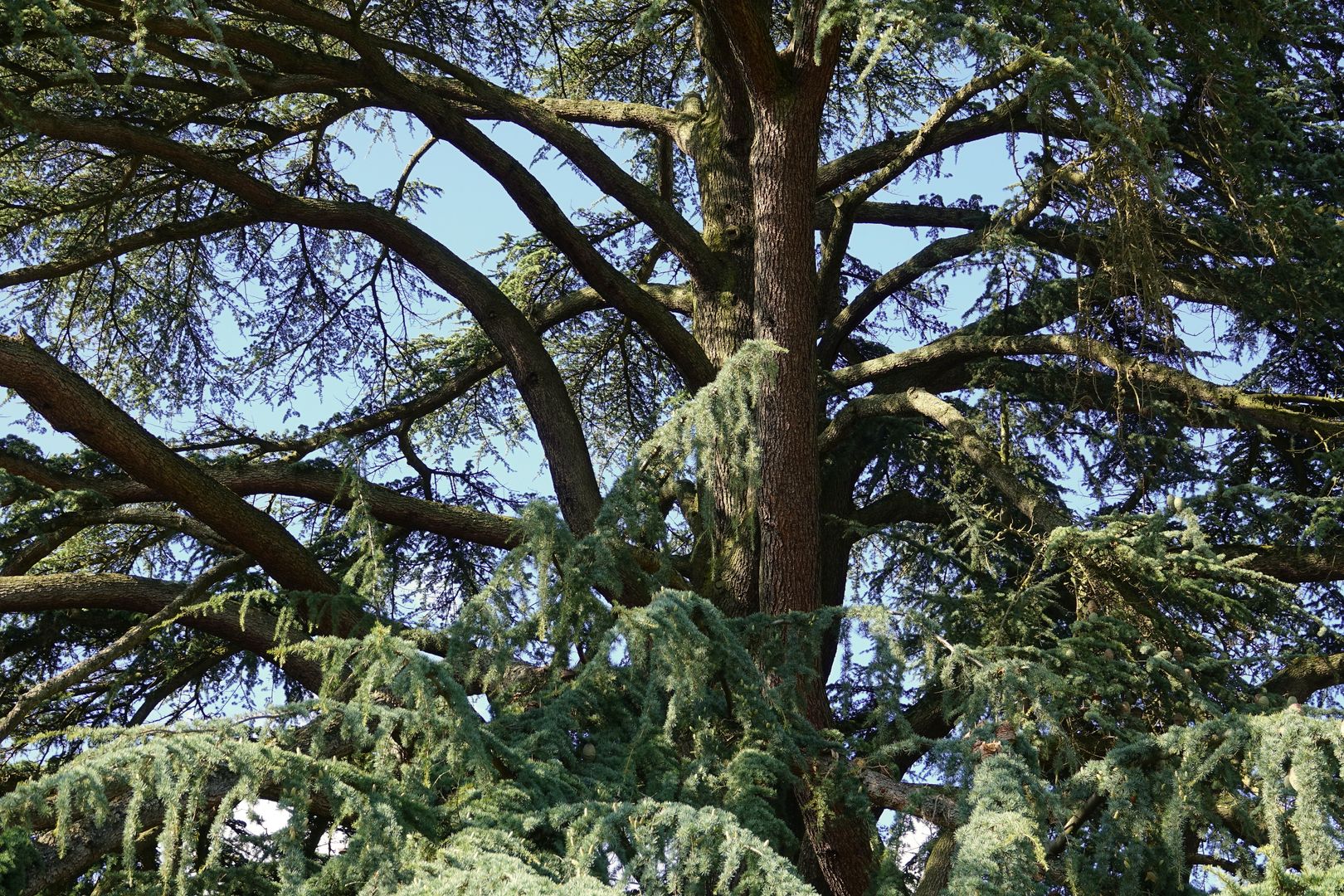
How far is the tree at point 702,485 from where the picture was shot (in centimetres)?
403

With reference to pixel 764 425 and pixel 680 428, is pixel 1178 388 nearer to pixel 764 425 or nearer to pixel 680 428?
pixel 764 425

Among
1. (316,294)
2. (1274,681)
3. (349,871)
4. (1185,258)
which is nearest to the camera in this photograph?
(349,871)

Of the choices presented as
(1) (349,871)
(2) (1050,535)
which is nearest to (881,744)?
(2) (1050,535)

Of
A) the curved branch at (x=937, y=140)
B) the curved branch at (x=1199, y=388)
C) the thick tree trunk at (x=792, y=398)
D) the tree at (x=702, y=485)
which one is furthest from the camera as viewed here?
the curved branch at (x=937, y=140)

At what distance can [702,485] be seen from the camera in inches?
206

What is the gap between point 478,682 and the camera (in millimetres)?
5359

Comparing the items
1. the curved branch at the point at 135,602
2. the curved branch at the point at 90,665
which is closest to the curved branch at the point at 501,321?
the curved branch at the point at 135,602

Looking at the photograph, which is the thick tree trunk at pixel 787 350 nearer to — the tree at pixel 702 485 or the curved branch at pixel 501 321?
the tree at pixel 702 485

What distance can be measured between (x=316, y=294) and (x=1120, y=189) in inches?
244

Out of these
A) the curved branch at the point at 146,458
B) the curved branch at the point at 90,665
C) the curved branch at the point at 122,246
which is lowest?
the curved branch at the point at 90,665

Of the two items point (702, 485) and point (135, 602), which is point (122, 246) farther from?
point (702, 485)

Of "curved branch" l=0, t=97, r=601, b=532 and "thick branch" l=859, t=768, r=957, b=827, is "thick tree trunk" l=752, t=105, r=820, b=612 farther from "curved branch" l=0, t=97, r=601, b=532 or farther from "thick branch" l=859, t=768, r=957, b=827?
"curved branch" l=0, t=97, r=601, b=532

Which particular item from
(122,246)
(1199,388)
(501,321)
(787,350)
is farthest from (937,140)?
(122,246)

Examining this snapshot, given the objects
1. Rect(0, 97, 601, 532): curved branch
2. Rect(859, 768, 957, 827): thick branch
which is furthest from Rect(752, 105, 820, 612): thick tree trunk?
Rect(0, 97, 601, 532): curved branch
